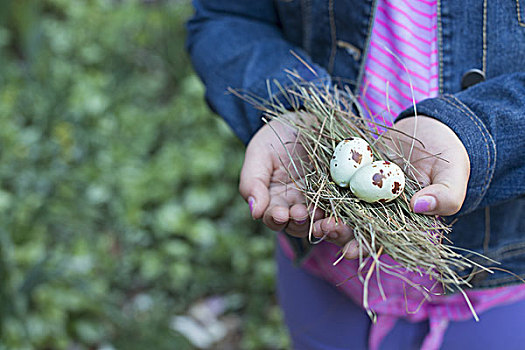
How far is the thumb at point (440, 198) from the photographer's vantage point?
29.4 inches

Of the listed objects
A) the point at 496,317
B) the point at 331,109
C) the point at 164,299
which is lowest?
the point at 164,299

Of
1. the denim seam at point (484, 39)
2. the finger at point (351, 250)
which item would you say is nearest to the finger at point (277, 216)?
the finger at point (351, 250)

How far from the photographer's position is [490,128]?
0.82 m

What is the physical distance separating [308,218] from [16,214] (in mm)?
1516

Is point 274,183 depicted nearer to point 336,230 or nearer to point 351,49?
point 336,230

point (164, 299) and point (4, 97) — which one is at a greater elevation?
point (4, 97)

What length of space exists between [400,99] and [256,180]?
1.02 feet

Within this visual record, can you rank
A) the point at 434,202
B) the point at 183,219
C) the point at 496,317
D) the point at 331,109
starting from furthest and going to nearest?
the point at 183,219
the point at 496,317
the point at 331,109
the point at 434,202

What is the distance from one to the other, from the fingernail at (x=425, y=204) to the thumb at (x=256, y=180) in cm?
24

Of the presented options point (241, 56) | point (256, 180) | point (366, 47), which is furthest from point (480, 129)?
point (241, 56)

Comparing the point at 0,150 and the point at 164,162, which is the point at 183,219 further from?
the point at 0,150

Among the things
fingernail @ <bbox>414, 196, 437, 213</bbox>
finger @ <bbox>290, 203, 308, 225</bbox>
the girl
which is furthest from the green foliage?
fingernail @ <bbox>414, 196, 437, 213</bbox>

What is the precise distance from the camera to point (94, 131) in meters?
2.52

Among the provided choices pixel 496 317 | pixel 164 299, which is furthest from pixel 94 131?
pixel 496 317
